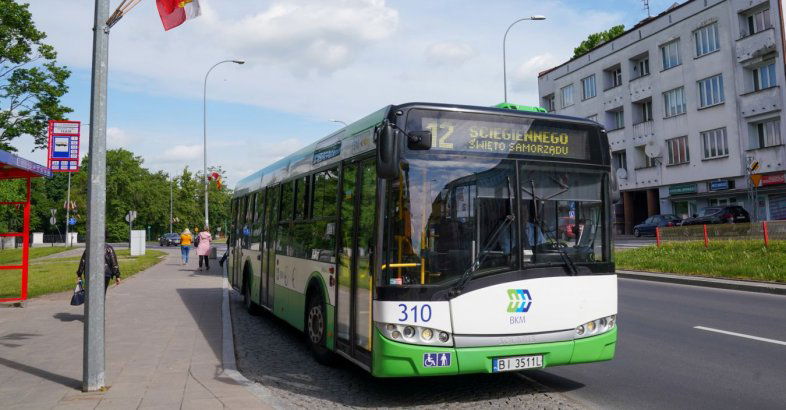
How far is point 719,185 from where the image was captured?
3616 centimetres

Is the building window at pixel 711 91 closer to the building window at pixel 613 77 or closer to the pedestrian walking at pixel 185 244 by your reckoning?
the building window at pixel 613 77

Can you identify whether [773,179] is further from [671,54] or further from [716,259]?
[716,259]

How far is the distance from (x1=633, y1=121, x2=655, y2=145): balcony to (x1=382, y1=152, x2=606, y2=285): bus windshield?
38.7 m

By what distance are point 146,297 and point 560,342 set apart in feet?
37.8

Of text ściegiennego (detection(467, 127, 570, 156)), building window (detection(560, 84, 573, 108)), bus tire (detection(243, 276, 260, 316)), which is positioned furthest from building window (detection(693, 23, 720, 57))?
text ściegiennego (detection(467, 127, 570, 156))

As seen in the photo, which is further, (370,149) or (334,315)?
(334,315)

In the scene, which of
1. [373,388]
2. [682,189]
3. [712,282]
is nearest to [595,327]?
[373,388]

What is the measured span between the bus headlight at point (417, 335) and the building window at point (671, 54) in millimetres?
38841

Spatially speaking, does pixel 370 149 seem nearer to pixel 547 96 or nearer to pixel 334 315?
pixel 334 315

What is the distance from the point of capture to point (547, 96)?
5369 centimetres

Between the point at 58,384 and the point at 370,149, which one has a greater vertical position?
the point at 370,149

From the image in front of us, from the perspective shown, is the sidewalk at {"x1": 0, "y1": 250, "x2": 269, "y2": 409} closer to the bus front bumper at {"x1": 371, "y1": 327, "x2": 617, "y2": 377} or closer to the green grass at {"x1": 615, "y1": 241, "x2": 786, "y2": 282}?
the bus front bumper at {"x1": 371, "y1": 327, "x2": 617, "y2": 377}

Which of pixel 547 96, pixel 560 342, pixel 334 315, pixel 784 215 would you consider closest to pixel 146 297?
pixel 334 315

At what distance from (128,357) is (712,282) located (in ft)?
44.8
